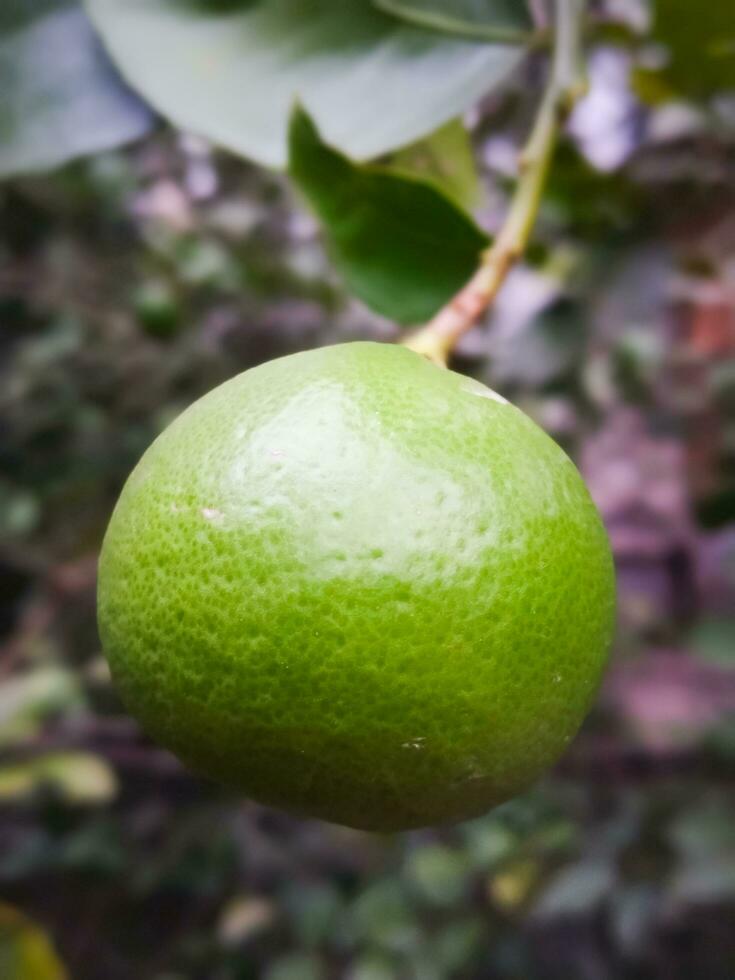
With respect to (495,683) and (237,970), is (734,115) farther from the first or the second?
(237,970)

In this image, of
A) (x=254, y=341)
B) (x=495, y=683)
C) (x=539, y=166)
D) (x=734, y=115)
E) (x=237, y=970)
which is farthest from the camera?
(x=254, y=341)

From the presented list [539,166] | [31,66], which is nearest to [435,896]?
[539,166]

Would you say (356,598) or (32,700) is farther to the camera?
(32,700)

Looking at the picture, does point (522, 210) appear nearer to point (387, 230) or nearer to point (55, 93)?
point (387, 230)

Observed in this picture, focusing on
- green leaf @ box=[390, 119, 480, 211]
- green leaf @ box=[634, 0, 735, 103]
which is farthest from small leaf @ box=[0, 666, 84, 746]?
green leaf @ box=[634, 0, 735, 103]

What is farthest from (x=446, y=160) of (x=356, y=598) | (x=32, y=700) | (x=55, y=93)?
(x=32, y=700)

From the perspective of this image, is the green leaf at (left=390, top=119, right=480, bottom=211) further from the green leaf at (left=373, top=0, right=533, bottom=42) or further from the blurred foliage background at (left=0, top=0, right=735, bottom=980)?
the blurred foliage background at (left=0, top=0, right=735, bottom=980)

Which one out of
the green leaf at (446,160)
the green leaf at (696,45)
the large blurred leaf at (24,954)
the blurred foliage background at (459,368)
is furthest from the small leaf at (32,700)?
the green leaf at (696,45)
